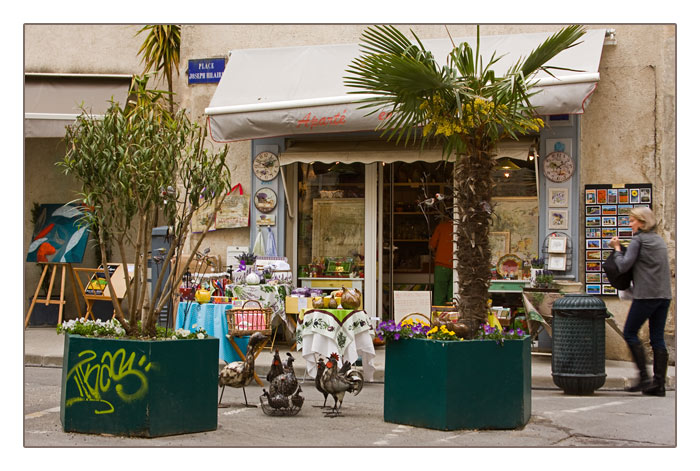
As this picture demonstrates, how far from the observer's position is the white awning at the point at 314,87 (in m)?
10.4

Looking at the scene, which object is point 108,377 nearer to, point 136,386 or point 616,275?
point 136,386

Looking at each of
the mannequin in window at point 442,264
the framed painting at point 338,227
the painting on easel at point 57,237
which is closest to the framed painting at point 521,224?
the mannequin in window at point 442,264

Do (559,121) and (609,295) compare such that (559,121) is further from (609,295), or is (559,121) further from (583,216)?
(609,295)

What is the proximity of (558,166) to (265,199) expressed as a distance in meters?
4.17

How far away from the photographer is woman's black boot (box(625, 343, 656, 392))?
27.5 ft

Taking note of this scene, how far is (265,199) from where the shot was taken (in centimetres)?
1237

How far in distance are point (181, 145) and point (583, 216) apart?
21.1 feet

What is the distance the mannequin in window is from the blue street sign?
13.3 ft

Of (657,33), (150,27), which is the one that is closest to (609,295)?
(657,33)

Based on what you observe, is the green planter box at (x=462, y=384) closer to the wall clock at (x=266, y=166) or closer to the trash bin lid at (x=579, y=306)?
the trash bin lid at (x=579, y=306)

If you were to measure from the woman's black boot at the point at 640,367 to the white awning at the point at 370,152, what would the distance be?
351cm

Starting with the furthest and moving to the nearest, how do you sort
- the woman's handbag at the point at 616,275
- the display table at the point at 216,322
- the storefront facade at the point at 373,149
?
1. the storefront facade at the point at 373,149
2. the display table at the point at 216,322
3. the woman's handbag at the point at 616,275

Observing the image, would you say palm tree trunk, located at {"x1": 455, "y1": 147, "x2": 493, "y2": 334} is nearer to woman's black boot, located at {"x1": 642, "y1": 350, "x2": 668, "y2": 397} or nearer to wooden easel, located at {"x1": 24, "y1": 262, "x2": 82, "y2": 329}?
woman's black boot, located at {"x1": 642, "y1": 350, "x2": 668, "y2": 397}

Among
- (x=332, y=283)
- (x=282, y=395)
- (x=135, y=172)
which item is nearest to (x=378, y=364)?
(x=332, y=283)
